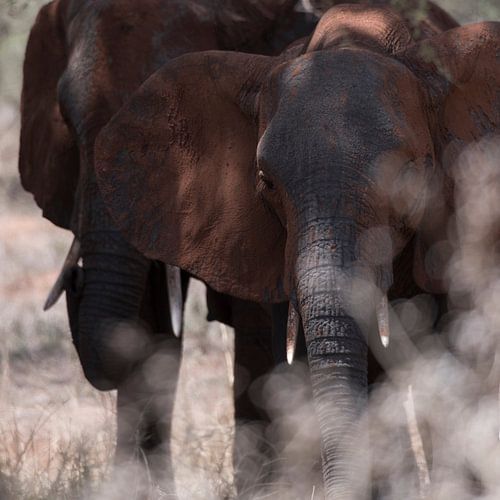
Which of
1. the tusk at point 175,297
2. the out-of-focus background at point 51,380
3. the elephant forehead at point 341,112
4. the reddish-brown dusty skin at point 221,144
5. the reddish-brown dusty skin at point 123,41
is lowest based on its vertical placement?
the out-of-focus background at point 51,380

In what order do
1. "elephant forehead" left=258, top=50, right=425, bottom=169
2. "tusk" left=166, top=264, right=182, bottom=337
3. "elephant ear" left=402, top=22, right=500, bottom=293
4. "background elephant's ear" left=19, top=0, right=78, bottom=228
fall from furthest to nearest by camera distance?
1. "background elephant's ear" left=19, top=0, right=78, bottom=228
2. "tusk" left=166, top=264, right=182, bottom=337
3. "elephant ear" left=402, top=22, right=500, bottom=293
4. "elephant forehead" left=258, top=50, right=425, bottom=169

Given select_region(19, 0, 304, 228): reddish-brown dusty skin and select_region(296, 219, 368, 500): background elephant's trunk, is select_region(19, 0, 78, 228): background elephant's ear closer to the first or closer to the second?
select_region(19, 0, 304, 228): reddish-brown dusty skin

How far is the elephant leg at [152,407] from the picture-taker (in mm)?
7066

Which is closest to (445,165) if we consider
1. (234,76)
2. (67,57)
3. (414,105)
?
(414,105)

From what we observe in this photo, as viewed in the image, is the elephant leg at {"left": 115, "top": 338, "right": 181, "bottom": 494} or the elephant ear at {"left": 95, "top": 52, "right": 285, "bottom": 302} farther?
the elephant leg at {"left": 115, "top": 338, "right": 181, "bottom": 494}

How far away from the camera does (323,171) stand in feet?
17.6

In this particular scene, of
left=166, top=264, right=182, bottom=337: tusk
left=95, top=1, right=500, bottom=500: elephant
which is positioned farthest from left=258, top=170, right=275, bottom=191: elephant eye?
left=166, top=264, right=182, bottom=337: tusk

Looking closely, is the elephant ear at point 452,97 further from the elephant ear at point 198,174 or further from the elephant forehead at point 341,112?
the elephant ear at point 198,174

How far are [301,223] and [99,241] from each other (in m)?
1.51

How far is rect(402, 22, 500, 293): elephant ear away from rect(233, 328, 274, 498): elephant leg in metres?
1.50

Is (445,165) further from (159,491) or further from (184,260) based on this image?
(159,491)

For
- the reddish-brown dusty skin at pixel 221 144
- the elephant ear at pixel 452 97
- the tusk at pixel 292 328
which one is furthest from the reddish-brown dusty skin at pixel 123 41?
the tusk at pixel 292 328

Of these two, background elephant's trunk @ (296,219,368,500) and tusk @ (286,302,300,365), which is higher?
background elephant's trunk @ (296,219,368,500)

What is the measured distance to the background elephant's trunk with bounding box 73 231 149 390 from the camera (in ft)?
22.1
